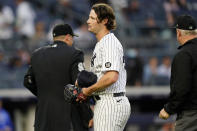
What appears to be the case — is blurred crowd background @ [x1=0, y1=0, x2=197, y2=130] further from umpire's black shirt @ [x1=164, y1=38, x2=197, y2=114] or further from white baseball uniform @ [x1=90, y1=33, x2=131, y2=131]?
white baseball uniform @ [x1=90, y1=33, x2=131, y2=131]

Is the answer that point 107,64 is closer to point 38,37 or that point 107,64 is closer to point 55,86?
point 55,86

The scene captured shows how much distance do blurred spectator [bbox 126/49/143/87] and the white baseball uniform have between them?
7928 millimetres

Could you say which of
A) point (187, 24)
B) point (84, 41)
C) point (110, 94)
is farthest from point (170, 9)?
point (110, 94)

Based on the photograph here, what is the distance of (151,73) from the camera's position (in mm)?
13922

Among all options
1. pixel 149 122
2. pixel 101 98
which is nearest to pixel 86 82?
pixel 101 98

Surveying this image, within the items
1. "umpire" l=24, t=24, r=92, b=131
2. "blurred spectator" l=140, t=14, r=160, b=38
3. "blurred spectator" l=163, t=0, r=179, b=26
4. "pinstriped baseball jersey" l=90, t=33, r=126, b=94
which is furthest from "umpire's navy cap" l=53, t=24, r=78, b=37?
"blurred spectator" l=163, t=0, r=179, b=26

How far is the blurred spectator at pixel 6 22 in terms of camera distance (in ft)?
49.0

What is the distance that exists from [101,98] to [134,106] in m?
8.75

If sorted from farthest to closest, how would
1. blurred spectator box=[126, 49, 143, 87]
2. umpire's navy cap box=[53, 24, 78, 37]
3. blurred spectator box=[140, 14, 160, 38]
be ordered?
blurred spectator box=[140, 14, 160, 38] < blurred spectator box=[126, 49, 143, 87] < umpire's navy cap box=[53, 24, 78, 37]

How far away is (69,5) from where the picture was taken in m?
16.6

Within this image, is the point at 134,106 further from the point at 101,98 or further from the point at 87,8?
the point at 101,98

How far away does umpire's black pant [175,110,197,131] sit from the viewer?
18.6 feet

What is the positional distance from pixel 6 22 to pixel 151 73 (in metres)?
4.24

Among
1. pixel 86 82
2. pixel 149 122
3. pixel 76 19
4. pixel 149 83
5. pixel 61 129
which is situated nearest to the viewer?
pixel 86 82
